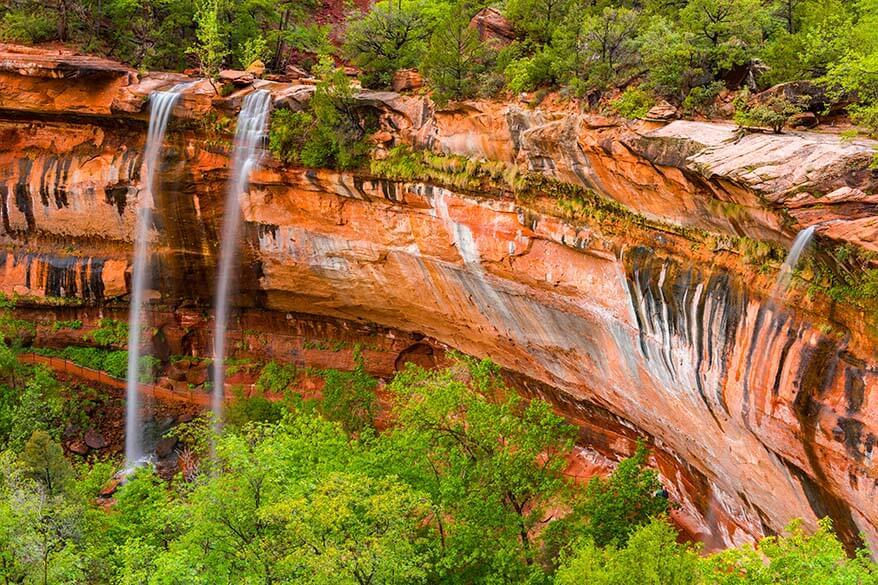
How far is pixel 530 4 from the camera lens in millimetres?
19766

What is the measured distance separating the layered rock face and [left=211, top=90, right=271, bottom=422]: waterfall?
0.41 metres

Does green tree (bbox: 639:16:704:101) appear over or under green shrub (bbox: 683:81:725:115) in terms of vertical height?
over

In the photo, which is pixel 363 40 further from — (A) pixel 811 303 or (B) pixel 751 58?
(A) pixel 811 303

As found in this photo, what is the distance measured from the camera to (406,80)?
20750 millimetres

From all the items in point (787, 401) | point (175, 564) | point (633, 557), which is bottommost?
point (175, 564)

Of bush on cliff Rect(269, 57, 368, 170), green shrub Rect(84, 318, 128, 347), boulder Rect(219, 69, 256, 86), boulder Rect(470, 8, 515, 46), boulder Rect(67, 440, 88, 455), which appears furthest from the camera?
green shrub Rect(84, 318, 128, 347)

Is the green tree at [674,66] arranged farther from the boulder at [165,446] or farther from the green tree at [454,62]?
the boulder at [165,446]

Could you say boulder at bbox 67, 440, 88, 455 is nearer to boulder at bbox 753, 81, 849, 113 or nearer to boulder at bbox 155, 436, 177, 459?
boulder at bbox 155, 436, 177, 459

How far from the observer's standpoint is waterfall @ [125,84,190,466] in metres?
21.2

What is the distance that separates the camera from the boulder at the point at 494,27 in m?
20.5

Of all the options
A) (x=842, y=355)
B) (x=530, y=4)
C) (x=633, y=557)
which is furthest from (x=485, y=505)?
(x=530, y=4)

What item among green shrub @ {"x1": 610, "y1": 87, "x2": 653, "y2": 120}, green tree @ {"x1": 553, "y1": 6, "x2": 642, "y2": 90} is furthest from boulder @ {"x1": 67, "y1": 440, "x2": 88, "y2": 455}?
green shrub @ {"x1": 610, "y1": 87, "x2": 653, "y2": 120}

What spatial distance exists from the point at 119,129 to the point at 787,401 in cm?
2051

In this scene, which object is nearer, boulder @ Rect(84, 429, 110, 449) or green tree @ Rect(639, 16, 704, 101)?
green tree @ Rect(639, 16, 704, 101)
